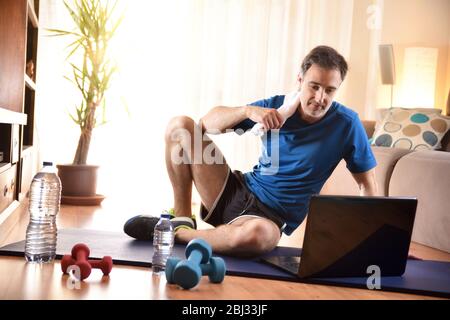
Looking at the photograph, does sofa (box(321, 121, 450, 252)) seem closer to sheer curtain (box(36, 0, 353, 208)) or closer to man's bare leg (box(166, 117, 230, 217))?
man's bare leg (box(166, 117, 230, 217))

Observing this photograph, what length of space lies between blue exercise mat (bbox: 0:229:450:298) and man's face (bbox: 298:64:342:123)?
539mm

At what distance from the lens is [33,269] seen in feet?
6.19

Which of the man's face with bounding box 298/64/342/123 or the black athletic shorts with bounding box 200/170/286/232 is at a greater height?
the man's face with bounding box 298/64/342/123

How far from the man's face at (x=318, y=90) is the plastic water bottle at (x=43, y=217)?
2.96ft

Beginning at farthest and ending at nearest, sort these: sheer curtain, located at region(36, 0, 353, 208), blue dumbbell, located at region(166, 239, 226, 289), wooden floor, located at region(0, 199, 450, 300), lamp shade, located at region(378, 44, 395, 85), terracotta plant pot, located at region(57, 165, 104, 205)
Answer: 1. lamp shade, located at region(378, 44, 395, 85)
2. sheer curtain, located at region(36, 0, 353, 208)
3. terracotta plant pot, located at region(57, 165, 104, 205)
4. blue dumbbell, located at region(166, 239, 226, 289)
5. wooden floor, located at region(0, 199, 450, 300)

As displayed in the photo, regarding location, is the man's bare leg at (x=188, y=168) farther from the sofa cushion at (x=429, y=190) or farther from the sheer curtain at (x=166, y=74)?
the sheer curtain at (x=166, y=74)

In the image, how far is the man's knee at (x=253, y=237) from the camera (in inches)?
85.1

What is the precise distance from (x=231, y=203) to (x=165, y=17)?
2405mm

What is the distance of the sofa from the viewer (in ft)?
9.70

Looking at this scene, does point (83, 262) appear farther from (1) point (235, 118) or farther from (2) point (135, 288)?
(1) point (235, 118)

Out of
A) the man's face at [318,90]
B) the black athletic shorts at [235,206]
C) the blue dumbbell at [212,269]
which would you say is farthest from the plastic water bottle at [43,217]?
the man's face at [318,90]

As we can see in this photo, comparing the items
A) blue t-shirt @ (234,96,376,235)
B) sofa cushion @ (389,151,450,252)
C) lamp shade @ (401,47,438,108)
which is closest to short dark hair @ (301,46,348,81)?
blue t-shirt @ (234,96,376,235)
